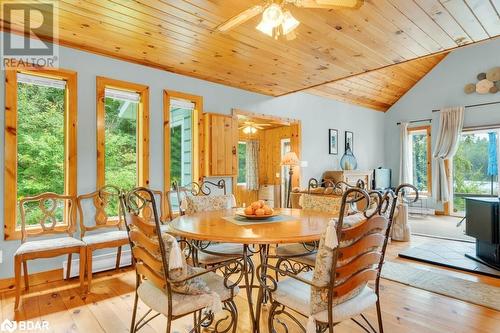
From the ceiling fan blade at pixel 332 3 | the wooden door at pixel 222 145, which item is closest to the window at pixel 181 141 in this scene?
the wooden door at pixel 222 145

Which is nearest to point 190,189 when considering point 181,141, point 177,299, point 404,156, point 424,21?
point 181,141

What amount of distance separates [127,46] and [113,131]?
3.41 feet

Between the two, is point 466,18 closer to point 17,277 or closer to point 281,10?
point 281,10

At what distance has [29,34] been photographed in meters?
2.98

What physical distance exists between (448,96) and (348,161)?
9.39 ft

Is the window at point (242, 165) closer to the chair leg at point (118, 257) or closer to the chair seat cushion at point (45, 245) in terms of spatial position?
the chair leg at point (118, 257)

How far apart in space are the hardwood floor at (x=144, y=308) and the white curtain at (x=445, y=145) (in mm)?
4371

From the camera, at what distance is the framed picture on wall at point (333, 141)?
6430 millimetres

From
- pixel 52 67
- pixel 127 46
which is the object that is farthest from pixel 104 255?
pixel 127 46

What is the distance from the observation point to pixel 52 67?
3.13m

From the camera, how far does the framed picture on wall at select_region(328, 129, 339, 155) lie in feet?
21.1

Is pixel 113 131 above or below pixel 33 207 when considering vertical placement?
above

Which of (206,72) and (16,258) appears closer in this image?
(16,258)

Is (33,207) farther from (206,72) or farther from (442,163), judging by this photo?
(442,163)
